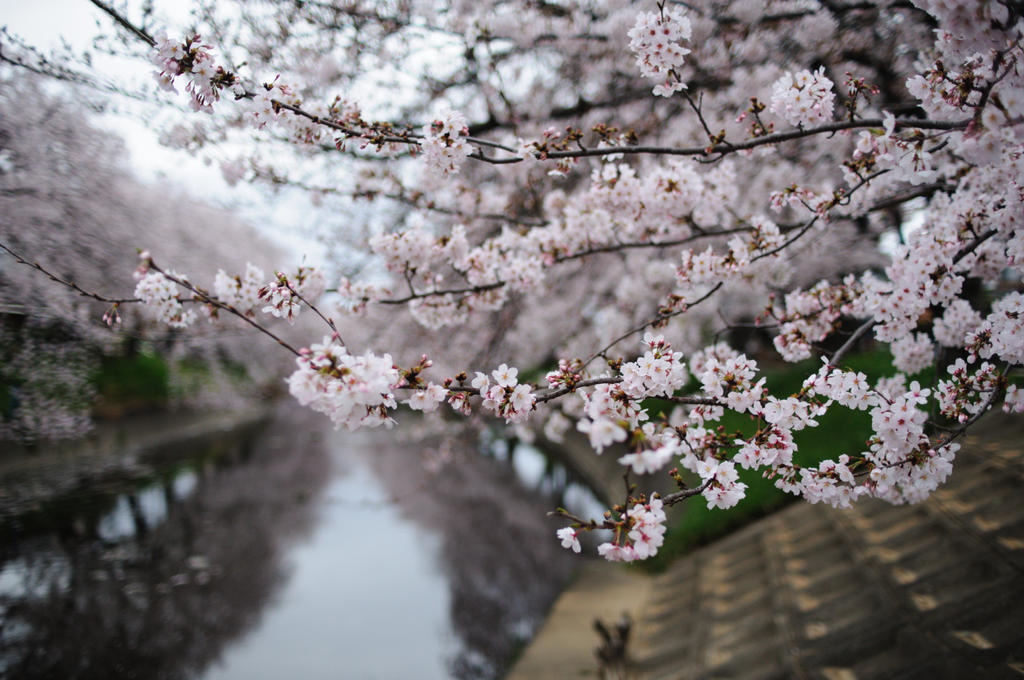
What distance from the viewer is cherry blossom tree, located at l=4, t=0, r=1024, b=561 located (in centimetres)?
177

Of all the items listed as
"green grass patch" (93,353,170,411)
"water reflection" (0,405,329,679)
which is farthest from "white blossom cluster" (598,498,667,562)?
"green grass patch" (93,353,170,411)

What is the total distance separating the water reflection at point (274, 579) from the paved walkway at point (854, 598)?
1625 mm

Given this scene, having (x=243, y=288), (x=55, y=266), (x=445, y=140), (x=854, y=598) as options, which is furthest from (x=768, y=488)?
(x=55, y=266)

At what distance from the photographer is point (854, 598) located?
404 cm

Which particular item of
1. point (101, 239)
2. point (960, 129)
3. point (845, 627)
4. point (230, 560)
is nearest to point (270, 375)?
point (230, 560)

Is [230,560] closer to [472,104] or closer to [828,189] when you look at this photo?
[472,104]

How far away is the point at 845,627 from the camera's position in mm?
3725

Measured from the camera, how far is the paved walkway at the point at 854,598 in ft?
10.4

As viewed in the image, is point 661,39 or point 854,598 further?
point 854,598

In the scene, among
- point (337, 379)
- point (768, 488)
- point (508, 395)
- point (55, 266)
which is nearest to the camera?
point (337, 379)

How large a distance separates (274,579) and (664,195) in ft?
25.6

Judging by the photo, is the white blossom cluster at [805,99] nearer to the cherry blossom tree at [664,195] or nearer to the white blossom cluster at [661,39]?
the cherry blossom tree at [664,195]

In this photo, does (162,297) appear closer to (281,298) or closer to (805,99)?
(281,298)

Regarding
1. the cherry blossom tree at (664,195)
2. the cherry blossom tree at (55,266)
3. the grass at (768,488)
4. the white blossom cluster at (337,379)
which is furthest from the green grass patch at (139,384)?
the white blossom cluster at (337,379)
